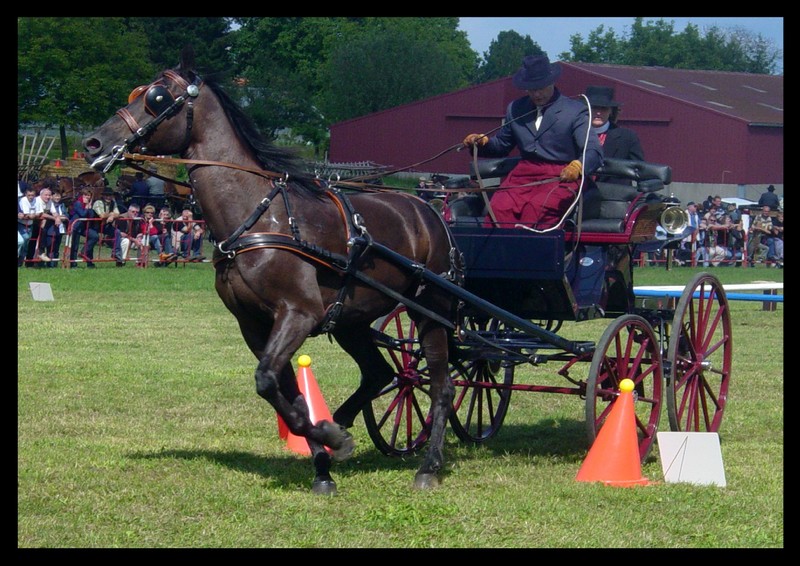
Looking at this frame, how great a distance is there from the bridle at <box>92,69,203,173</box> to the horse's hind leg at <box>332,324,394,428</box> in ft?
5.70

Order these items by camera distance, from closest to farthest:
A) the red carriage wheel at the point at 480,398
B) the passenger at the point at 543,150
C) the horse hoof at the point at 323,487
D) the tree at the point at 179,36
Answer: the horse hoof at the point at 323,487 < the passenger at the point at 543,150 < the red carriage wheel at the point at 480,398 < the tree at the point at 179,36

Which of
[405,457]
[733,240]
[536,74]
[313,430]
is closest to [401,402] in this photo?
[405,457]

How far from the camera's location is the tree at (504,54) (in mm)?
94938

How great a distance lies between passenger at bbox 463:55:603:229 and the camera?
7602 mm

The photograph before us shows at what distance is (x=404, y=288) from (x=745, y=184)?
134 ft

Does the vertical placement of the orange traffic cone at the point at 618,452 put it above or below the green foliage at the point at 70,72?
below

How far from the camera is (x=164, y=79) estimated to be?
6520mm

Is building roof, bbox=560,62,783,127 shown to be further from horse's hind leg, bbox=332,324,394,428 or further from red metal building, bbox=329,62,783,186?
horse's hind leg, bbox=332,324,394,428

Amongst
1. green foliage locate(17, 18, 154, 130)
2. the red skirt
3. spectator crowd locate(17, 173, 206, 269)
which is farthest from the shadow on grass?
green foliage locate(17, 18, 154, 130)

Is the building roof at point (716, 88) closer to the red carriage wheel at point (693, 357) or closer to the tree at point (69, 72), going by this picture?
the tree at point (69, 72)

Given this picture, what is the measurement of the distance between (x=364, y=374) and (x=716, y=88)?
4790 centimetres

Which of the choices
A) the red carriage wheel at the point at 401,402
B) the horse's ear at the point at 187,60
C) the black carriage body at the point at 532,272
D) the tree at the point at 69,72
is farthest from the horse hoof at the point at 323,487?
the tree at the point at 69,72

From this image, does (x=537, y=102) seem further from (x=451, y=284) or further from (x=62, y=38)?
(x=62, y=38)

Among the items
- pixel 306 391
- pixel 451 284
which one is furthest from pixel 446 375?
pixel 306 391
